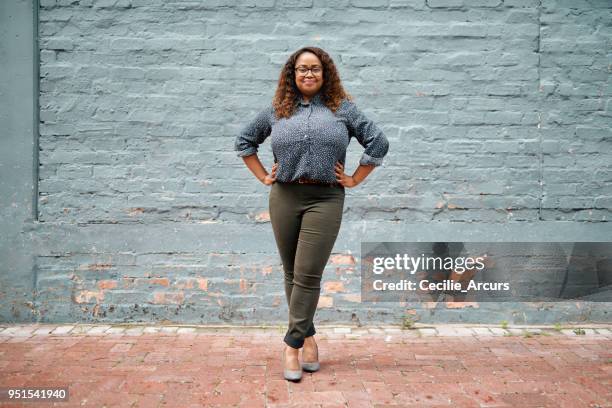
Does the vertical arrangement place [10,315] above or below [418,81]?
below

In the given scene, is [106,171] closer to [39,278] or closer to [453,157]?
[39,278]

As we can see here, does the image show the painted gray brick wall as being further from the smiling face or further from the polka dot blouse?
the smiling face

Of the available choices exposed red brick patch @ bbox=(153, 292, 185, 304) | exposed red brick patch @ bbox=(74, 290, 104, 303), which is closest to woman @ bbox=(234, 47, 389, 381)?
exposed red brick patch @ bbox=(153, 292, 185, 304)

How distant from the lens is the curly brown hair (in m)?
3.42

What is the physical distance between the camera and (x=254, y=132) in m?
3.60

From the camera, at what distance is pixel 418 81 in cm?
471

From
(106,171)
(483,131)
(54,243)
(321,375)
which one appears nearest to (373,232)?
(483,131)

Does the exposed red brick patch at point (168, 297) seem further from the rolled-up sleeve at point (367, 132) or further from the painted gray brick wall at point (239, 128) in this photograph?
the rolled-up sleeve at point (367, 132)

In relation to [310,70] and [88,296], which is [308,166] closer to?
[310,70]

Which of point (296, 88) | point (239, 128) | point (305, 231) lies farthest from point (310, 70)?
point (239, 128)

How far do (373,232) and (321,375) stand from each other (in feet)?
5.00

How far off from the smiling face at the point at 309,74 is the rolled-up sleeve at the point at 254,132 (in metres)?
0.26

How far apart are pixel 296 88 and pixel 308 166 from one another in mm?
524

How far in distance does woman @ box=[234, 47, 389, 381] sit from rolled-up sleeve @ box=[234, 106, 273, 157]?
20mm
